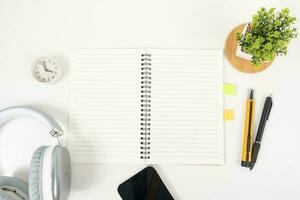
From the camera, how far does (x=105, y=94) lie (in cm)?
75

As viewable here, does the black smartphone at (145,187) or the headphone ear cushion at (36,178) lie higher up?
the headphone ear cushion at (36,178)

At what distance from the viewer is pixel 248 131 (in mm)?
736

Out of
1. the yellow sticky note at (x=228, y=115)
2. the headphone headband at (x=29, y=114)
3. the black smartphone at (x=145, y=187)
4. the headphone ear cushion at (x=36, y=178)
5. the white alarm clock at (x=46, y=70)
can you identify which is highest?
the white alarm clock at (x=46, y=70)

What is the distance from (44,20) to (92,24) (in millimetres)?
141

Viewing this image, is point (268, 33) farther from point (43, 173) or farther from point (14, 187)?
point (14, 187)

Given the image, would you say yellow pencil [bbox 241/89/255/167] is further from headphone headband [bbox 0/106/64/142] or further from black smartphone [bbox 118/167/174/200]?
headphone headband [bbox 0/106/64/142]

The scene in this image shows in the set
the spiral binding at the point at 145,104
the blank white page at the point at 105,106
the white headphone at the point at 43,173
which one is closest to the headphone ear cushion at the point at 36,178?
the white headphone at the point at 43,173

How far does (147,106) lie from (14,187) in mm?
411

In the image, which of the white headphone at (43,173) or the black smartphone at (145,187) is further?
the black smartphone at (145,187)

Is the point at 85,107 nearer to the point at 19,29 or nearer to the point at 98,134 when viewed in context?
the point at 98,134

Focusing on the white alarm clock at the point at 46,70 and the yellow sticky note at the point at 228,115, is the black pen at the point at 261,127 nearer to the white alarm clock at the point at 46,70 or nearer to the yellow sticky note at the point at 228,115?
the yellow sticky note at the point at 228,115

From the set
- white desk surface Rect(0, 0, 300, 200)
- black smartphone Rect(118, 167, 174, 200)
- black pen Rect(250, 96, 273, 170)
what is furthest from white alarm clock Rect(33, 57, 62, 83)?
black pen Rect(250, 96, 273, 170)

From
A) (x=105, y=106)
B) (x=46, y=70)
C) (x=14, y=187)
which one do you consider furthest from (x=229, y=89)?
(x=14, y=187)

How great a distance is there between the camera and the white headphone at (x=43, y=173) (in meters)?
0.60
